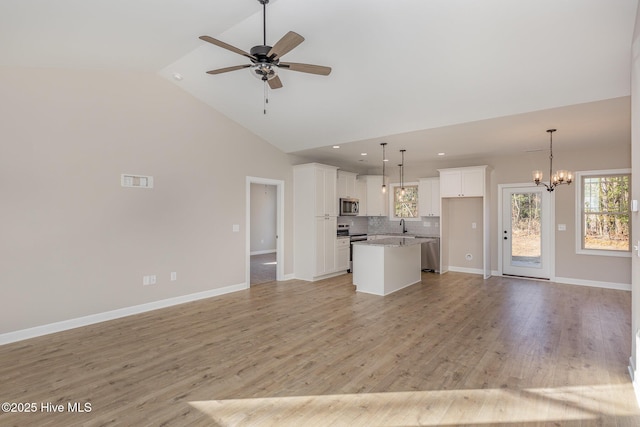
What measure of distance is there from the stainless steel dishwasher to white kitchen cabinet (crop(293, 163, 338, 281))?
7.43ft

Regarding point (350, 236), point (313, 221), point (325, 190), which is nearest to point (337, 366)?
point (313, 221)

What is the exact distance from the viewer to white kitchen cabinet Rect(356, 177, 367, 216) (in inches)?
337

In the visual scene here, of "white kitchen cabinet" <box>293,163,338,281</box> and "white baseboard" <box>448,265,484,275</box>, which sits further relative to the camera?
"white baseboard" <box>448,265,484,275</box>

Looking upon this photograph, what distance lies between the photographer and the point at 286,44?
2598mm

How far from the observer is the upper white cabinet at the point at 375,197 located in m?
8.62

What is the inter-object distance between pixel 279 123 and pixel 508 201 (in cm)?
532

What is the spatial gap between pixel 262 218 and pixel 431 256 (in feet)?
19.4

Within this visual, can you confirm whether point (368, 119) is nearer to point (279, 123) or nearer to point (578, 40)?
point (279, 123)

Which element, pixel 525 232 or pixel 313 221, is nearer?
pixel 313 221

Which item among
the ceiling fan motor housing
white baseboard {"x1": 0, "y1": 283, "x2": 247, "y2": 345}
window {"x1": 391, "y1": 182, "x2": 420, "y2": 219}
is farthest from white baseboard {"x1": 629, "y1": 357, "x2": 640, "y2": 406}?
window {"x1": 391, "y1": 182, "x2": 420, "y2": 219}

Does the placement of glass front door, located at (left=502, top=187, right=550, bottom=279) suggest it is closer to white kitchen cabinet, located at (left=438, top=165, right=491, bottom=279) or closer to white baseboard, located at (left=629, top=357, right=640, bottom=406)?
white kitchen cabinet, located at (left=438, top=165, right=491, bottom=279)

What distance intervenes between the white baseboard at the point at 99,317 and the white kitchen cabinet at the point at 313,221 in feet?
5.93

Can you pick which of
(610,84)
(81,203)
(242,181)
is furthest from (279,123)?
(610,84)

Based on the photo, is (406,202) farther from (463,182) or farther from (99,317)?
(99,317)
